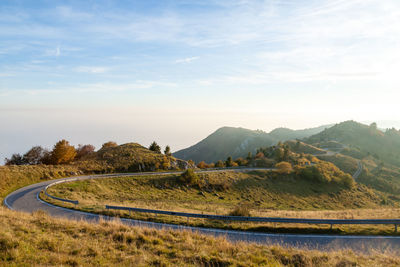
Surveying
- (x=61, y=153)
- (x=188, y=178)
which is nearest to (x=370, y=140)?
(x=188, y=178)

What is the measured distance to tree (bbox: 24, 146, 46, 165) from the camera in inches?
2104

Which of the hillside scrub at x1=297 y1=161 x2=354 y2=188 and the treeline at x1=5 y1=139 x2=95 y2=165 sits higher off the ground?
the treeline at x1=5 y1=139 x2=95 y2=165

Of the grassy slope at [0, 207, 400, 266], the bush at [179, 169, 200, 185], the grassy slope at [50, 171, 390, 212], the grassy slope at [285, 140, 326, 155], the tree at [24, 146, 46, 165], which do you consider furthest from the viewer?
the grassy slope at [285, 140, 326, 155]

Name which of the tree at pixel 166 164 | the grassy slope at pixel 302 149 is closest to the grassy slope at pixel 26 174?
the tree at pixel 166 164

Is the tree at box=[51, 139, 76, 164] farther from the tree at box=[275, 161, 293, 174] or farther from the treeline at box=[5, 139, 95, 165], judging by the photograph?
the tree at box=[275, 161, 293, 174]

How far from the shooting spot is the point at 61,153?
53.7 meters

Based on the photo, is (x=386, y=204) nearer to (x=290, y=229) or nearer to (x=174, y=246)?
(x=290, y=229)

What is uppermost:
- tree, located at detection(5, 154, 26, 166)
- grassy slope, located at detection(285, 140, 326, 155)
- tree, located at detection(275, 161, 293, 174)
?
tree, located at detection(5, 154, 26, 166)

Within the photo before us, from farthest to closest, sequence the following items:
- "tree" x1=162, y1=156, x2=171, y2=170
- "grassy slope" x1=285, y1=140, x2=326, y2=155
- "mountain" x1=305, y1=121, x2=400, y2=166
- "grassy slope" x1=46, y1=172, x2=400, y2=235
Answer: "mountain" x1=305, y1=121, x2=400, y2=166, "grassy slope" x1=285, y1=140, x2=326, y2=155, "tree" x1=162, y1=156, x2=171, y2=170, "grassy slope" x1=46, y1=172, x2=400, y2=235

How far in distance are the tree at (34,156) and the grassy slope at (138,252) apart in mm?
51278

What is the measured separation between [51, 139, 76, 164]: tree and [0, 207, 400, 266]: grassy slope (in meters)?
48.5

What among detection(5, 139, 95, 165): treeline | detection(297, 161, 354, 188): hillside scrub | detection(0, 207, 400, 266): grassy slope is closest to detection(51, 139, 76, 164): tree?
detection(5, 139, 95, 165): treeline

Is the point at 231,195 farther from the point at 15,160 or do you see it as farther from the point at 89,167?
the point at 15,160

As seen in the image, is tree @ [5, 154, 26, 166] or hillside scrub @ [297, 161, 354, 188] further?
hillside scrub @ [297, 161, 354, 188]
